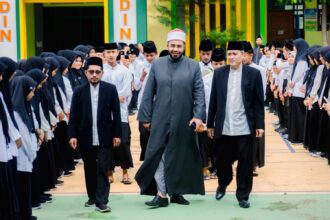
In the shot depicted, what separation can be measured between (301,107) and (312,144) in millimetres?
1365

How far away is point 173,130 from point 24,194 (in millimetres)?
1957

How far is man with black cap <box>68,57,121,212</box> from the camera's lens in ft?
29.6

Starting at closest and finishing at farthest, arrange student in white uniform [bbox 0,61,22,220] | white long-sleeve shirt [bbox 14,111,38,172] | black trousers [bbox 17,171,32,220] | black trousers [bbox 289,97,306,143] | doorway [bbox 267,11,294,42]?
student in white uniform [bbox 0,61,22,220] → black trousers [bbox 17,171,32,220] → white long-sleeve shirt [bbox 14,111,38,172] → black trousers [bbox 289,97,306,143] → doorway [bbox 267,11,294,42]

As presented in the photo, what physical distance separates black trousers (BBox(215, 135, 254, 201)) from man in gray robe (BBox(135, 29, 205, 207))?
0.30 metres

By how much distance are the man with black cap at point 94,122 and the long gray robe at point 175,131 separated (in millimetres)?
416

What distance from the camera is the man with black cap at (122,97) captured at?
35.8 feet

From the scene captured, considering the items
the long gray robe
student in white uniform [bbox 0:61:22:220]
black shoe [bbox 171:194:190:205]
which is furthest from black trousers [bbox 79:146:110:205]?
student in white uniform [bbox 0:61:22:220]

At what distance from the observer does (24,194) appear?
26.8 ft

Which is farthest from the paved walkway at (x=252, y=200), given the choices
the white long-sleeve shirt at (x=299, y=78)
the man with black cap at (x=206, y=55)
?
the white long-sleeve shirt at (x=299, y=78)

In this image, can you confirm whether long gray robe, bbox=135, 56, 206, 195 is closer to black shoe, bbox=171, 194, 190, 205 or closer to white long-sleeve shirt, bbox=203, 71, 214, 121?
black shoe, bbox=171, 194, 190, 205

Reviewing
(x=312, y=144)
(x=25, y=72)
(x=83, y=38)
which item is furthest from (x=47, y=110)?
(x=83, y=38)

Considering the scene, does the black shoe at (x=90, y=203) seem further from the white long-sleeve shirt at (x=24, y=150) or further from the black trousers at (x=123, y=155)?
the black trousers at (x=123, y=155)

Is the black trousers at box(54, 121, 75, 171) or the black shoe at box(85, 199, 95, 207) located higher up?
the black trousers at box(54, 121, 75, 171)

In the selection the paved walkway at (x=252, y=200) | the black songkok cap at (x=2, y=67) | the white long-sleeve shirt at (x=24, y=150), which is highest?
the black songkok cap at (x=2, y=67)
